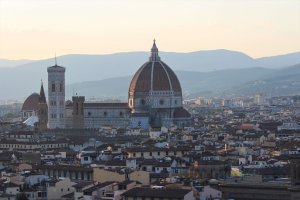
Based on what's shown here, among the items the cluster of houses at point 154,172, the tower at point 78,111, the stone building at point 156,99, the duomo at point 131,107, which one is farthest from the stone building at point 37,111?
the cluster of houses at point 154,172

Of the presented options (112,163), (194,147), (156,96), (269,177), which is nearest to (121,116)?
(156,96)

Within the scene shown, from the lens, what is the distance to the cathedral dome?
421ft

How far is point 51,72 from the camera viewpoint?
4963 inches

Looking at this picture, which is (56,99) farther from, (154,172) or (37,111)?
(154,172)

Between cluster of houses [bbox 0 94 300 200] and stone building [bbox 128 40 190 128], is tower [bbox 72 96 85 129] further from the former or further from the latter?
cluster of houses [bbox 0 94 300 200]

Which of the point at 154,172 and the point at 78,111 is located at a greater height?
the point at 78,111

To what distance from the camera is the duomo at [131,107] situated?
12388cm

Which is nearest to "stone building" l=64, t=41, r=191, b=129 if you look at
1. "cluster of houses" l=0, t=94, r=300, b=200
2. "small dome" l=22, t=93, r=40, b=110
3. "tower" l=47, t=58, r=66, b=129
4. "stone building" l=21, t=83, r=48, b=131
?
"tower" l=47, t=58, r=66, b=129

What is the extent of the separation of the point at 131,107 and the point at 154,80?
13.4 ft

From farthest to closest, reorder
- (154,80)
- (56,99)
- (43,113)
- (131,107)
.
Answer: (131,107) → (154,80) → (56,99) → (43,113)

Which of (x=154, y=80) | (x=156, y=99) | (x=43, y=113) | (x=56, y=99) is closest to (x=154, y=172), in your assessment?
(x=43, y=113)

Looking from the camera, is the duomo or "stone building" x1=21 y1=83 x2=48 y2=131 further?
the duomo

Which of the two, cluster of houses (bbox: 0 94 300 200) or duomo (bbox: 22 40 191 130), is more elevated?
duomo (bbox: 22 40 191 130)

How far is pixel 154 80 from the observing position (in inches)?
5069
